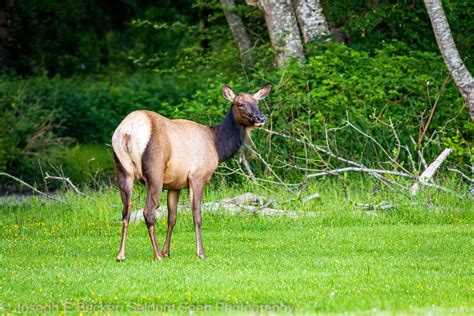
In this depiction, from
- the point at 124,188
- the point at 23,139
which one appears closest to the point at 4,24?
the point at 23,139

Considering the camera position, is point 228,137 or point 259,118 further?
point 228,137

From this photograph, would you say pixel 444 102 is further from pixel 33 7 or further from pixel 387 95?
pixel 33 7

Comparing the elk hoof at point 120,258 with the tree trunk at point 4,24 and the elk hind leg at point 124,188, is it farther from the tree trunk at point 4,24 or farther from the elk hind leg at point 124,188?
the tree trunk at point 4,24

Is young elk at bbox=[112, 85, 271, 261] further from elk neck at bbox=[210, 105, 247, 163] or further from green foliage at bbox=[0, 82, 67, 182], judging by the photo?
green foliage at bbox=[0, 82, 67, 182]

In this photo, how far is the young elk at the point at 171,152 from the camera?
11898 mm

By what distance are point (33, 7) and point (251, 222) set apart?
960 inches

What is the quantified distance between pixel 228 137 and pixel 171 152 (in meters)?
1.14

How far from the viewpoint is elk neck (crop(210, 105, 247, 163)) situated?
516 inches

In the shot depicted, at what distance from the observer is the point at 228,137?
13148 mm

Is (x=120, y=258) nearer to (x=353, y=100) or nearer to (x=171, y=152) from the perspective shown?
(x=171, y=152)

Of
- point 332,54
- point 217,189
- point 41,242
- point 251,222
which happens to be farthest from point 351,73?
point 41,242

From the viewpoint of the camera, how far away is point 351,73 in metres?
21.1

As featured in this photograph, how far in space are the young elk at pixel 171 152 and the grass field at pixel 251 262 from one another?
1.93 feet

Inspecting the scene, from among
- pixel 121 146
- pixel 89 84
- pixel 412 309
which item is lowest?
pixel 89 84
